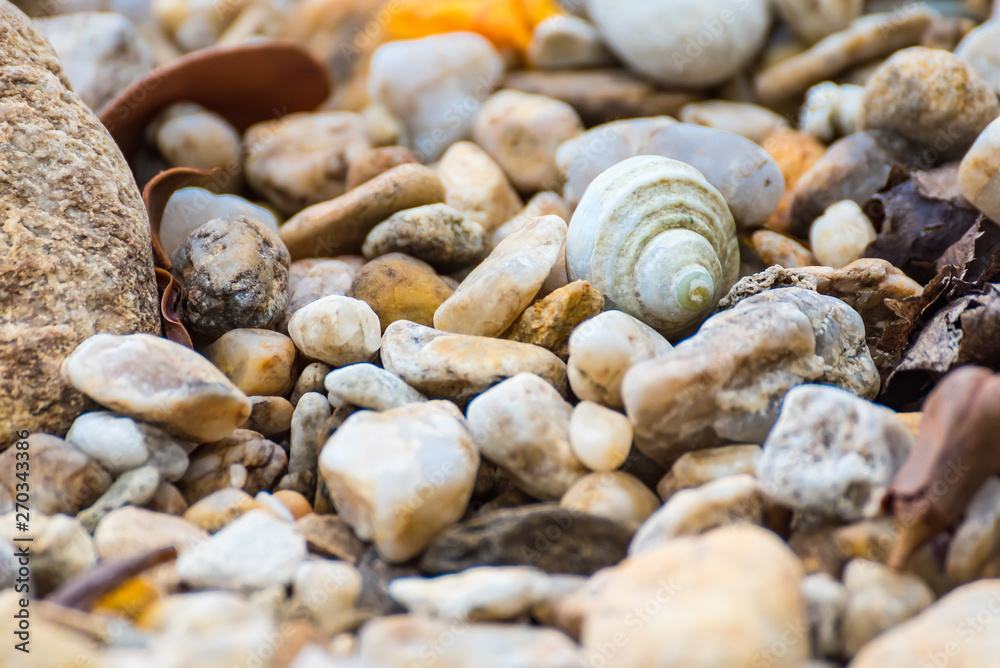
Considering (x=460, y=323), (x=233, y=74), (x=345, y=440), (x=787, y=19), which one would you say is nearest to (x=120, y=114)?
(x=233, y=74)

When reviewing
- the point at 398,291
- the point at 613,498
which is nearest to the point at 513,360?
the point at 613,498

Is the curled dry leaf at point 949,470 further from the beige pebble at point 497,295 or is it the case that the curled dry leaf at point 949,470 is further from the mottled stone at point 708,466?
the beige pebble at point 497,295

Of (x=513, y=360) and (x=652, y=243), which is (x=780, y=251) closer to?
(x=652, y=243)

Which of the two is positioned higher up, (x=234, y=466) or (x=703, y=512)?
(x=703, y=512)

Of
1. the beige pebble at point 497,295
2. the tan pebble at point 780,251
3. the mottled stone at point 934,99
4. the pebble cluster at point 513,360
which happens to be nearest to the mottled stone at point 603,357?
the pebble cluster at point 513,360

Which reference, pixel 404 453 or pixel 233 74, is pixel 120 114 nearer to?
pixel 233 74

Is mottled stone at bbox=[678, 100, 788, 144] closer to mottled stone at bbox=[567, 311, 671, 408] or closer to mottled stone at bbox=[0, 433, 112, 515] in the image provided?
mottled stone at bbox=[567, 311, 671, 408]
